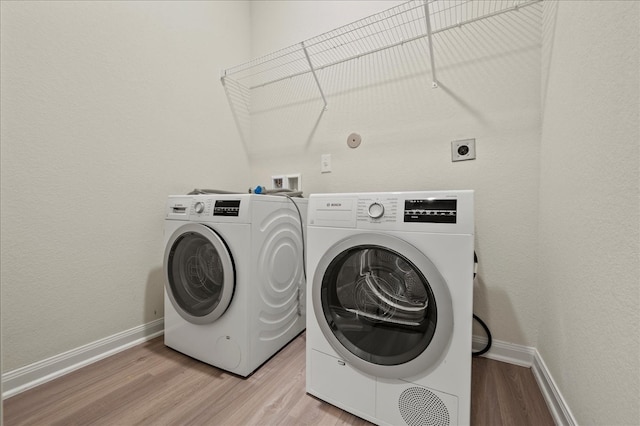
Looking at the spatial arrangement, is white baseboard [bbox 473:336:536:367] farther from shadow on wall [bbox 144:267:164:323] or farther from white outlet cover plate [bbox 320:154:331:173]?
shadow on wall [bbox 144:267:164:323]

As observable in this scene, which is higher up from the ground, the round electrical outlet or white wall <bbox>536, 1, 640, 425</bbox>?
the round electrical outlet

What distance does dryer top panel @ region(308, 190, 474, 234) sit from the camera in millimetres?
768

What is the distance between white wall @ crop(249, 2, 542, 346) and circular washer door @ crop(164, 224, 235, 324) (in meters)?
0.86

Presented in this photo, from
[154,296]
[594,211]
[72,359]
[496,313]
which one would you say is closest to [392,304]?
[594,211]

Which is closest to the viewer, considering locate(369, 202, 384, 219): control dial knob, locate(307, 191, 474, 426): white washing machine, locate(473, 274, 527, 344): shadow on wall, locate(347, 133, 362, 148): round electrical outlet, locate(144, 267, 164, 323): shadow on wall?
locate(307, 191, 474, 426): white washing machine

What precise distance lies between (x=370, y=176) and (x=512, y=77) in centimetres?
85

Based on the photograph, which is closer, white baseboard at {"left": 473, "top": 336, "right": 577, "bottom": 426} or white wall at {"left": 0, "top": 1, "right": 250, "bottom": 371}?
white baseboard at {"left": 473, "top": 336, "right": 577, "bottom": 426}

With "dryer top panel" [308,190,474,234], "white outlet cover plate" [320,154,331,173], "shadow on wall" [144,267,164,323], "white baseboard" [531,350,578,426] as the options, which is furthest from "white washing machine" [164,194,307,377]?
"white baseboard" [531,350,578,426]

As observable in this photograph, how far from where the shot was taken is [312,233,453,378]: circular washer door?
0.79 metres

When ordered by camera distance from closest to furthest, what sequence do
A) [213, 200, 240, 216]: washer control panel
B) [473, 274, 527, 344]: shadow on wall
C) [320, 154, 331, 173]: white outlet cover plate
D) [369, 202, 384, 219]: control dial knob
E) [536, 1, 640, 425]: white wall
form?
1. [536, 1, 640, 425]: white wall
2. [369, 202, 384, 219]: control dial knob
3. [213, 200, 240, 216]: washer control panel
4. [473, 274, 527, 344]: shadow on wall
5. [320, 154, 331, 173]: white outlet cover plate

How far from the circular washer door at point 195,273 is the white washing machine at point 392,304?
1.60 feet

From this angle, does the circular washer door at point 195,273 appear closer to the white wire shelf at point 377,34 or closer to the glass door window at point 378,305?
the glass door window at point 378,305

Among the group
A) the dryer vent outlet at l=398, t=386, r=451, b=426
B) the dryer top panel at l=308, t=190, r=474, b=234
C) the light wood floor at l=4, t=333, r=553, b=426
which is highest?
the dryer top panel at l=308, t=190, r=474, b=234

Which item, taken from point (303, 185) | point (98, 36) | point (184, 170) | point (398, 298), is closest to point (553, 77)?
point (398, 298)
